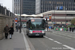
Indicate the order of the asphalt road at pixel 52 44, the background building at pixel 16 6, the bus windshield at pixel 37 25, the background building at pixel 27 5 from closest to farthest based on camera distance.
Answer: the asphalt road at pixel 52 44
the bus windshield at pixel 37 25
the background building at pixel 27 5
the background building at pixel 16 6

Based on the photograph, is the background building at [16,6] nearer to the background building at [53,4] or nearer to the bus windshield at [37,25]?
the background building at [53,4]

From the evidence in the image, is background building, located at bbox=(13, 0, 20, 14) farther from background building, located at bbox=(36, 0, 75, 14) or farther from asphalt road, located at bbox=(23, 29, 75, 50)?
asphalt road, located at bbox=(23, 29, 75, 50)

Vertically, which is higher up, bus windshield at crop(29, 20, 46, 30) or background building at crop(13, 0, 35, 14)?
background building at crop(13, 0, 35, 14)

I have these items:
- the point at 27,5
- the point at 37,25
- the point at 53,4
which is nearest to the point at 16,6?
the point at 27,5

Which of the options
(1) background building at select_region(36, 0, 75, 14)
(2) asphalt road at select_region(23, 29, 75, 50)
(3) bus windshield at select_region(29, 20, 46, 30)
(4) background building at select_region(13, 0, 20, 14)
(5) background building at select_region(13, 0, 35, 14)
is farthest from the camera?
(4) background building at select_region(13, 0, 20, 14)

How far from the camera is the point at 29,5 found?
146500 mm

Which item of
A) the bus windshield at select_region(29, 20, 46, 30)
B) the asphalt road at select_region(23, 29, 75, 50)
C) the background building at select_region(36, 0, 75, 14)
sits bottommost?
the asphalt road at select_region(23, 29, 75, 50)

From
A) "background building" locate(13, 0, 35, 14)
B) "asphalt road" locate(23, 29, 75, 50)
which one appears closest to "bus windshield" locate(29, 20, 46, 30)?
"asphalt road" locate(23, 29, 75, 50)

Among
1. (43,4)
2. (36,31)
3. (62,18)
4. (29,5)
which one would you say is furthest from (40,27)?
(29,5)

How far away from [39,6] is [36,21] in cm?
8921

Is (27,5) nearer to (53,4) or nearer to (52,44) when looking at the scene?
(53,4)

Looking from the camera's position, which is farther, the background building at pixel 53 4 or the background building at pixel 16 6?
the background building at pixel 16 6

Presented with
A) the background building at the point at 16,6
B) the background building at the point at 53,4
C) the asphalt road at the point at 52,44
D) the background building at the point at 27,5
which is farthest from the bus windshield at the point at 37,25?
the background building at the point at 16,6

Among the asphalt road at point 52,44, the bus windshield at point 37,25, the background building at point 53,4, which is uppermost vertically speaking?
the background building at point 53,4
